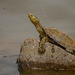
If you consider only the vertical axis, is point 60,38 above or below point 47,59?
above

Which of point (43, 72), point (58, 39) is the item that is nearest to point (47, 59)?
point (43, 72)

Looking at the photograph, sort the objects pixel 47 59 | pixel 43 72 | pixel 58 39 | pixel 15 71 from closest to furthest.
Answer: pixel 43 72, pixel 15 71, pixel 47 59, pixel 58 39

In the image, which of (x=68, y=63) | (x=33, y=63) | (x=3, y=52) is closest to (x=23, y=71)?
(x=33, y=63)

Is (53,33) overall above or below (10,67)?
above

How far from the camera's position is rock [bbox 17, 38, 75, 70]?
8000 millimetres

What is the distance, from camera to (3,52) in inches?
418

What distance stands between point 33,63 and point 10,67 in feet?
3.18

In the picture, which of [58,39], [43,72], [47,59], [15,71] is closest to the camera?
[43,72]

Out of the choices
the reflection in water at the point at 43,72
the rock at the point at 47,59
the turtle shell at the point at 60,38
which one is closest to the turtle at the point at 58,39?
the turtle shell at the point at 60,38

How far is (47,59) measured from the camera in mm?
8039

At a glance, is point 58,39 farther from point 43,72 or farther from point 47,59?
point 43,72

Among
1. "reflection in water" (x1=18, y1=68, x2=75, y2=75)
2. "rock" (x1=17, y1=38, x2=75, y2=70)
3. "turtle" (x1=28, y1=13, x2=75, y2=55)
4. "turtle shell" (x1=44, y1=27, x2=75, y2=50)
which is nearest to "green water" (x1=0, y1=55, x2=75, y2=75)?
"reflection in water" (x1=18, y1=68, x2=75, y2=75)

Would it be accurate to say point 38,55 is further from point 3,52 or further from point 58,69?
point 3,52

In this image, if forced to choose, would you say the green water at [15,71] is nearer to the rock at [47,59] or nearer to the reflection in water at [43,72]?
the reflection in water at [43,72]
